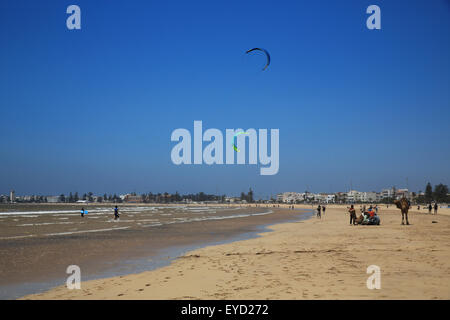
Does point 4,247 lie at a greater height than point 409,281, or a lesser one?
lesser

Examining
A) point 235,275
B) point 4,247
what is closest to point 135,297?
point 235,275

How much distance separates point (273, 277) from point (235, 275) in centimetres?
103

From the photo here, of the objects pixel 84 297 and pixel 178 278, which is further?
pixel 178 278

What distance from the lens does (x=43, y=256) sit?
546 inches

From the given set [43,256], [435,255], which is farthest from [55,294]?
[435,255]
